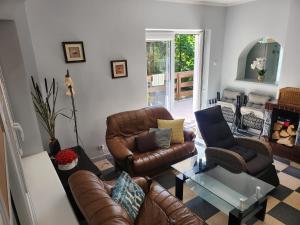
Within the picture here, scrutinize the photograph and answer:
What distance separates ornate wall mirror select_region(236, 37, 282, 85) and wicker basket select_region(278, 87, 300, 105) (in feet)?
2.55

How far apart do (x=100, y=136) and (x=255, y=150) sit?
2.33 m

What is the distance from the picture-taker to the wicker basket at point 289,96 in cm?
325

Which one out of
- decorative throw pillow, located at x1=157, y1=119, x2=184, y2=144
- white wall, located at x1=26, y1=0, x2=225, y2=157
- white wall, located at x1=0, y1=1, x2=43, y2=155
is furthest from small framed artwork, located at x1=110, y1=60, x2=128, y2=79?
white wall, located at x1=0, y1=1, x2=43, y2=155

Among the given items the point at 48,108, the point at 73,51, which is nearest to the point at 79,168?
the point at 48,108

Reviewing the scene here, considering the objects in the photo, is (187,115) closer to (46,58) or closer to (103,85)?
(103,85)

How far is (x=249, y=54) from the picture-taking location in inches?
181

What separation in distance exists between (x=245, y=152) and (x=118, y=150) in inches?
66.4

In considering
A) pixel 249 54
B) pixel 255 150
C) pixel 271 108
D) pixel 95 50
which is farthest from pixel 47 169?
pixel 249 54

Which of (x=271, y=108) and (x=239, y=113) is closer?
(x=271, y=108)

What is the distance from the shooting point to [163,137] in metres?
3.13

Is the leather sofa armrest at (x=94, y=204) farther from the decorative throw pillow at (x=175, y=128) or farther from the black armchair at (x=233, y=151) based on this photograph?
the decorative throw pillow at (x=175, y=128)

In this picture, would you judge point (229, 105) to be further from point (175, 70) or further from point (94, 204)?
point (94, 204)

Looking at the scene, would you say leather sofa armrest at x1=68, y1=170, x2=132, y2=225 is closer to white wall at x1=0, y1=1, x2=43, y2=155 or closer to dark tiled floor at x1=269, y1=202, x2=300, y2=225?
white wall at x1=0, y1=1, x2=43, y2=155

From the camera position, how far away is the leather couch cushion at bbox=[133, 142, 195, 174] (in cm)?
272
